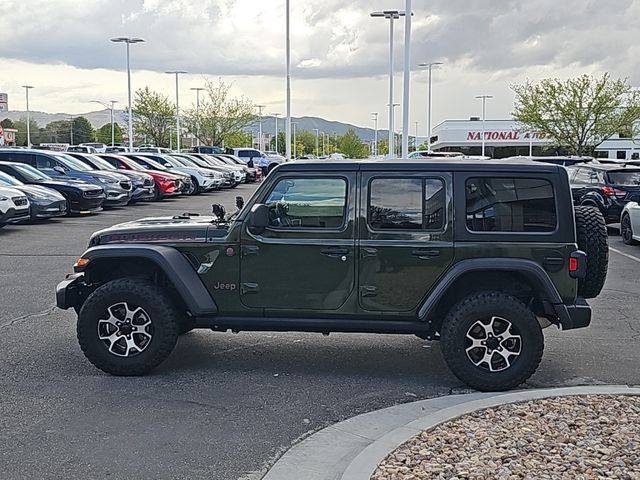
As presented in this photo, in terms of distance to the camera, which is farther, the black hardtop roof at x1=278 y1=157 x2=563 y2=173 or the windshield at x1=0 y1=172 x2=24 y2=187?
the windshield at x1=0 y1=172 x2=24 y2=187

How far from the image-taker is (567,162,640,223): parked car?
61.0 ft

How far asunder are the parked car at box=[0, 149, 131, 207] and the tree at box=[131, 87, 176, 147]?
4945cm

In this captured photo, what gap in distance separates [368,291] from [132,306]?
1.96 m

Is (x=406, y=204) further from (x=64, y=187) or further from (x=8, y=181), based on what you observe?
(x=64, y=187)

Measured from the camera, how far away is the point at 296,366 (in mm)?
7211

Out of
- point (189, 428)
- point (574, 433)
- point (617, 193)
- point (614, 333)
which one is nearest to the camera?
point (574, 433)

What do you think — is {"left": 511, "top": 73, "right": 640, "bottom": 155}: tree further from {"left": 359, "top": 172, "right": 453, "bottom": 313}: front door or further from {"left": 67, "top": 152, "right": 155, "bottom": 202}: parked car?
{"left": 359, "top": 172, "right": 453, "bottom": 313}: front door

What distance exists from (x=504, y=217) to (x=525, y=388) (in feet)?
4.61

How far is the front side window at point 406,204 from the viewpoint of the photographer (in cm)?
662

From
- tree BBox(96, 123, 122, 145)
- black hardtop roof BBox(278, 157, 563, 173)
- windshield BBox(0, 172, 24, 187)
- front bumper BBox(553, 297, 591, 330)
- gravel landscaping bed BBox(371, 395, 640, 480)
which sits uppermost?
tree BBox(96, 123, 122, 145)

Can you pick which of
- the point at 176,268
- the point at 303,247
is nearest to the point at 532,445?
the point at 303,247

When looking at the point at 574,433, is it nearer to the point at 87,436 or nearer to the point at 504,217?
the point at 504,217

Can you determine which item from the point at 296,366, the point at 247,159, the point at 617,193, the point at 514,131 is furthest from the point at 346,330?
the point at 514,131

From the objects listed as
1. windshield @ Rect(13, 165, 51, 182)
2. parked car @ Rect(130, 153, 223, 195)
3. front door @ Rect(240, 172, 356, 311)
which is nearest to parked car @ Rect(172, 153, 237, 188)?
parked car @ Rect(130, 153, 223, 195)
